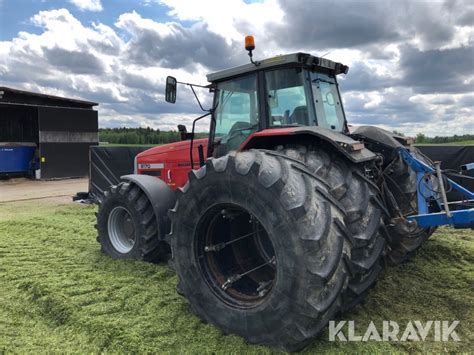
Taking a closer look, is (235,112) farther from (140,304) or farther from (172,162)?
(140,304)

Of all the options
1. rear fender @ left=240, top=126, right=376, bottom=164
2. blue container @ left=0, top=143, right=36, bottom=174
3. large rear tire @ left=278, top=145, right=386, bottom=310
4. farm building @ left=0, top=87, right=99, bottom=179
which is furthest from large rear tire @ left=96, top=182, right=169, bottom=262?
blue container @ left=0, top=143, right=36, bottom=174

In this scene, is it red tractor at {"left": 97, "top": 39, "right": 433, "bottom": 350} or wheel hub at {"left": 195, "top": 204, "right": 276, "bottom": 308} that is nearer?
red tractor at {"left": 97, "top": 39, "right": 433, "bottom": 350}

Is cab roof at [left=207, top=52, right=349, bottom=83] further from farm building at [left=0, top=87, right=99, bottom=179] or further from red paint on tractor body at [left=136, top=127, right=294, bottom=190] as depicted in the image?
farm building at [left=0, top=87, right=99, bottom=179]

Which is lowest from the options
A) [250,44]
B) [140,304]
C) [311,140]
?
[140,304]

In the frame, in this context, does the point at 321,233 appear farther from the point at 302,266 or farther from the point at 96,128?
the point at 96,128

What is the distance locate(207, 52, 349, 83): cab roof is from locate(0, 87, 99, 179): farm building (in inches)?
601

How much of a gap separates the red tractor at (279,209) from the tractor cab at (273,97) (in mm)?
11

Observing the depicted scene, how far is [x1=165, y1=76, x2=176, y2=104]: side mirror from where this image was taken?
449cm

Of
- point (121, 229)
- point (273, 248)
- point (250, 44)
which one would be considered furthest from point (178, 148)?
point (273, 248)

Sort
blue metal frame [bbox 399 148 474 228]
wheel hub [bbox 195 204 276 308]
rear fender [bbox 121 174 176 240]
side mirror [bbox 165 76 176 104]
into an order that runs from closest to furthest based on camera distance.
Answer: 1. blue metal frame [bbox 399 148 474 228]
2. wheel hub [bbox 195 204 276 308]
3. side mirror [bbox 165 76 176 104]
4. rear fender [bbox 121 174 176 240]

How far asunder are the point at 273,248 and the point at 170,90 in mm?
2336

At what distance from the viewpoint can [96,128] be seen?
779 inches

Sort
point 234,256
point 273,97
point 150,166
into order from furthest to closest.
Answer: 1. point 150,166
2. point 273,97
3. point 234,256

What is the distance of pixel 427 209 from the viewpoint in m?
3.50
